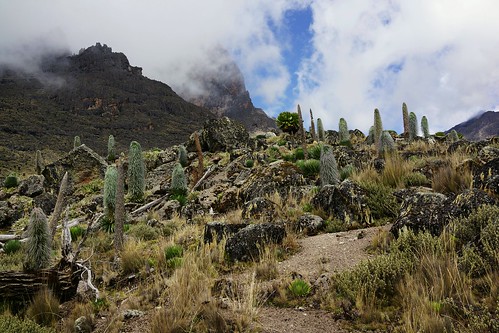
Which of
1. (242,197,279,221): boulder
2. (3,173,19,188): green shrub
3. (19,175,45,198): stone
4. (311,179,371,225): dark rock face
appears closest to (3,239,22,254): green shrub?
(242,197,279,221): boulder

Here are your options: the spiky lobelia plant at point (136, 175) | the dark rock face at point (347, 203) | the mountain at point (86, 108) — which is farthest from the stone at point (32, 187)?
the mountain at point (86, 108)

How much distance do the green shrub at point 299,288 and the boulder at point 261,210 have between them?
3587mm

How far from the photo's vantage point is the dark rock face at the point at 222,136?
Answer: 24625mm

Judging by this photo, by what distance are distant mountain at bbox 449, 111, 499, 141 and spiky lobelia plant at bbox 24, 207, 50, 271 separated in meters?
113

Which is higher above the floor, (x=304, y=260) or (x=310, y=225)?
(x=310, y=225)

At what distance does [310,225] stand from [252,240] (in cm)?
157

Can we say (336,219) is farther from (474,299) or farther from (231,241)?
(474,299)

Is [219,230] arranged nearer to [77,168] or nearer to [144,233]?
[144,233]

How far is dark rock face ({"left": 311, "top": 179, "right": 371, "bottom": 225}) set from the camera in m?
7.08

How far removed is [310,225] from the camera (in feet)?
23.7

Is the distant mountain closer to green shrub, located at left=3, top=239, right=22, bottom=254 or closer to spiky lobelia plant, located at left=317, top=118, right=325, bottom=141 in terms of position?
spiky lobelia plant, located at left=317, top=118, right=325, bottom=141

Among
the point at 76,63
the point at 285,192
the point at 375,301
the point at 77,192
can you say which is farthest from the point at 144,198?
Answer: the point at 76,63

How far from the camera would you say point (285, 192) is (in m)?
10.1

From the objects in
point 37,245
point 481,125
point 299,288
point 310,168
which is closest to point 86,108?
point 310,168
